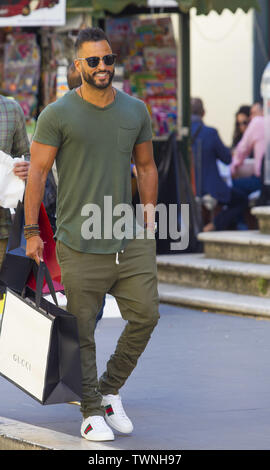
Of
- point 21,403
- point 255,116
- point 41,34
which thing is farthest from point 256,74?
point 21,403

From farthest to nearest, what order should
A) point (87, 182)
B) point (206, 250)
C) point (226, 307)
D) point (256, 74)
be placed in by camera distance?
1. point (256, 74)
2. point (206, 250)
3. point (226, 307)
4. point (87, 182)

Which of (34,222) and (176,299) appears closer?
(34,222)

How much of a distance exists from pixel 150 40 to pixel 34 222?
734 centimetres

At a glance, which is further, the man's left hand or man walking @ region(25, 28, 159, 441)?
the man's left hand

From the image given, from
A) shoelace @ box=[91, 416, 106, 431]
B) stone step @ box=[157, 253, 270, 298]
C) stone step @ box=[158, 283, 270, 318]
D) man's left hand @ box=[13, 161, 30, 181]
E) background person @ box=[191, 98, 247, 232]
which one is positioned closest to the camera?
shoelace @ box=[91, 416, 106, 431]

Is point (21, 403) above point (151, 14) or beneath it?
beneath

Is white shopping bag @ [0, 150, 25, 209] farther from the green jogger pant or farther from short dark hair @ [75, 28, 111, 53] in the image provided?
short dark hair @ [75, 28, 111, 53]

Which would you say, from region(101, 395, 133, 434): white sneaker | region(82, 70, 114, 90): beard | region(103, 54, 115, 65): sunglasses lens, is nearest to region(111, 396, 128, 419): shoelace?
region(101, 395, 133, 434): white sneaker

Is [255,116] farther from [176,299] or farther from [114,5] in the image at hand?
[176,299]

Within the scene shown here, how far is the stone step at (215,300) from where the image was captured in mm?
9375

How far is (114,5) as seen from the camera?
438 inches

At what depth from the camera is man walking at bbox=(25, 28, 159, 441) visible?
17.7 feet

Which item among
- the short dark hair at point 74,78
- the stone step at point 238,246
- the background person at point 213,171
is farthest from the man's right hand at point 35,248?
the background person at point 213,171

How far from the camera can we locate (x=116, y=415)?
5.66 meters
